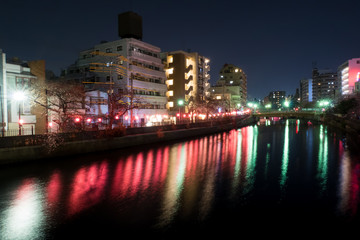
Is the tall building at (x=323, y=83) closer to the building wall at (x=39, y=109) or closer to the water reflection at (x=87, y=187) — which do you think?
the building wall at (x=39, y=109)

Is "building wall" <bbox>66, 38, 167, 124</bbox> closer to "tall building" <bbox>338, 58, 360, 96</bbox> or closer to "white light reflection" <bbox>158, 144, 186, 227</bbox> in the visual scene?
"white light reflection" <bbox>158, 144, 186, 227</bbox>

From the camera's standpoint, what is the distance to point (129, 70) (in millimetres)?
51594

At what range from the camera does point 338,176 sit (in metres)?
19.3

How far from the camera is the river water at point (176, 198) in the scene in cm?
1035

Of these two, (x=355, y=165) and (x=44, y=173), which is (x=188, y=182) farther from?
(x=355, y=165)

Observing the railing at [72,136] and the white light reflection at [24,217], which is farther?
the railing at [72,136]

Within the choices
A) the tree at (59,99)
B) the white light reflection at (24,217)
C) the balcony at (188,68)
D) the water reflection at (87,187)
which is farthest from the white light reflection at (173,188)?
the balcony at (188,68)

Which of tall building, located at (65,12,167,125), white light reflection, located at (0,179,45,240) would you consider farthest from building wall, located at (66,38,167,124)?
white light reflection, located at (0,179,45,240)

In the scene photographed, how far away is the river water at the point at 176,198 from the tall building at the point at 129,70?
29125 millimetres

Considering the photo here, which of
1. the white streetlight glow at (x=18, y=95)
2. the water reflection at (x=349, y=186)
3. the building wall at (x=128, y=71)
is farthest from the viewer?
the building wall at (x=128, y=71)

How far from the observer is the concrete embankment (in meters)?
21.5

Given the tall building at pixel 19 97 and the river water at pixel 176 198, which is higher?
the tall building at pixel 19 97

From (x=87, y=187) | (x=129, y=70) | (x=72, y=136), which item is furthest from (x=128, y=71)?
(x=87, y=187)

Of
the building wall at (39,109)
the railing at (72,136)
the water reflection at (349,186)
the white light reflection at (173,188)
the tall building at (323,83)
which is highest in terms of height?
the tall building at (323,83)
